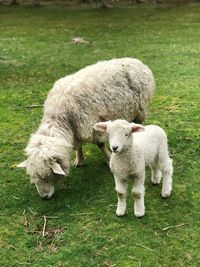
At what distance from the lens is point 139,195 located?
16.1 feet

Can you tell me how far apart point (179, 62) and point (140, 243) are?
7.60m

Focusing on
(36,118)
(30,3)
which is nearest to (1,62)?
(36,118)

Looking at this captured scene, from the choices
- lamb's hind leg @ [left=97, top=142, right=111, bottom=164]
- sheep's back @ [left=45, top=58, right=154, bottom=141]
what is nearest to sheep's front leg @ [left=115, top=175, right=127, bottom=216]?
sheep's back @ [left=45, top=58, right=154, bottom=141]

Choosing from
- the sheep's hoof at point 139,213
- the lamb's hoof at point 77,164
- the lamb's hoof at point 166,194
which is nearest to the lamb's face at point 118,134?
the sheep's hoof at point 139,213

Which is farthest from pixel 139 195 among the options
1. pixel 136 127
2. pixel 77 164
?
pixel 77 164

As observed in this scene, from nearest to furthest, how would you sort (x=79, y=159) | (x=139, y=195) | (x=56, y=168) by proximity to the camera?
1. (x=139, y=195)
2. (x=56, y=168)
3. (x=79, y=159)

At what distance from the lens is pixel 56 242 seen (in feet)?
15.8

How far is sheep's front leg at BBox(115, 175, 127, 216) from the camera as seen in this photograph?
491cm

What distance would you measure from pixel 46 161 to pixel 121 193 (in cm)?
91

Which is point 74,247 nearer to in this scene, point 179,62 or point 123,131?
point 123,131

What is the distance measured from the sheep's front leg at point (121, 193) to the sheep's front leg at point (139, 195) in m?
0.12

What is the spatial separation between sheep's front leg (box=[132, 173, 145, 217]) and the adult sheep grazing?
873mm

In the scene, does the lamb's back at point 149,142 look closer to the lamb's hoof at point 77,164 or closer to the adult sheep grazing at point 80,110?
the adult sheep grazing at point 80,110

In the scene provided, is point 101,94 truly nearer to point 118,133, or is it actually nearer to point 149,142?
point 149,142
